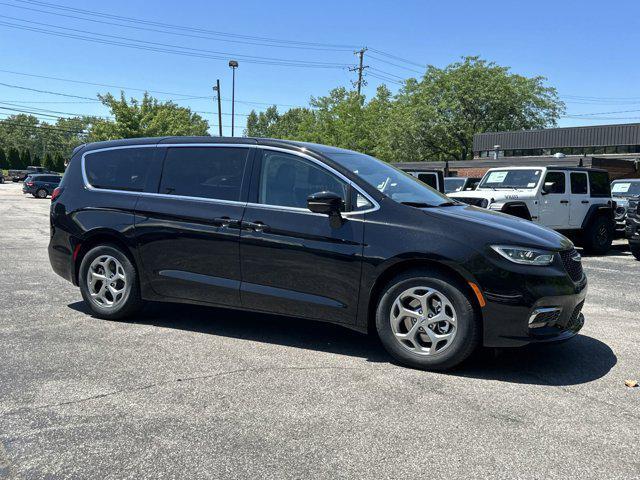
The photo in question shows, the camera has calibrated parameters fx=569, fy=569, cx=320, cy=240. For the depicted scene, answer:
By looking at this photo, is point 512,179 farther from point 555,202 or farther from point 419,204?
point 419,204

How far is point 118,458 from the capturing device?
2.89 m

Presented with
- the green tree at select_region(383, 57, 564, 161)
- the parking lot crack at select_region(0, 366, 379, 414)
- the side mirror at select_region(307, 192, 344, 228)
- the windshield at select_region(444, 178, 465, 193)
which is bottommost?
the parking lot crack at select_region(0, 366, 379, 414)

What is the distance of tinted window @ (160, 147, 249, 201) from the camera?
506 cm

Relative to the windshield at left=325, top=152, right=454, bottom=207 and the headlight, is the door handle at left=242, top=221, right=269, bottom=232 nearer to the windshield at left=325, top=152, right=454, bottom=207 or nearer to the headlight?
the windshield at left=325, top=152, right=454, bottom=207

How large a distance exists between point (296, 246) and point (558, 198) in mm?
9594

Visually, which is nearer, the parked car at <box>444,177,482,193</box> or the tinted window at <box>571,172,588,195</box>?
the tinted window at <box>571,172,588,195</box>

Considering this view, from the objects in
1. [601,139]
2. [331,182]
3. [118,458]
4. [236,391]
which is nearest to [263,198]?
[331,182]

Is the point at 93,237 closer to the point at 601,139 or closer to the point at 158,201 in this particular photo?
the point at 158,201

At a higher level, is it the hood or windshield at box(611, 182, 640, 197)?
windshield at box(611, 182, 640, 197)

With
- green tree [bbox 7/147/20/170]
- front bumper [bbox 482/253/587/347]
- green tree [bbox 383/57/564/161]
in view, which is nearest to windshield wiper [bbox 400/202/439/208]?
front bumper [bbox 482/253/587/347]

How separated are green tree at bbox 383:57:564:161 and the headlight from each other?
4674 cm

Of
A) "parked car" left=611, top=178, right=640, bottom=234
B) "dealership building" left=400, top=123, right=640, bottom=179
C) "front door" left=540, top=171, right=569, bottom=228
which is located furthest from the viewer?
"dealership building" left=400, top=123, right=640, bottom=179

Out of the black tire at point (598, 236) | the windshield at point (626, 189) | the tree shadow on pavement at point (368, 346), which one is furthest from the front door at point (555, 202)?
the tree shadow on pavement at point (368, 346)

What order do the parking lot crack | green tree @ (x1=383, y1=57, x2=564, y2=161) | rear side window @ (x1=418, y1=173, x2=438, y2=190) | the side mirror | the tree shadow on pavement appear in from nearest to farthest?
the parking lot crack → the tree shadow on pavement → the side mirror → rear side window @ (x1=418, y1=173, x2=438, y2=190) → green tree @ (x1=383, y1=57, x2=564, y2=161)
